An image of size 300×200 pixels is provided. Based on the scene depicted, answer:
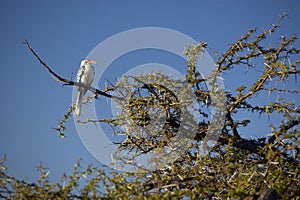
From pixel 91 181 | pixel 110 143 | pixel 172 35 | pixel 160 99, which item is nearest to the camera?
pixel 91 181

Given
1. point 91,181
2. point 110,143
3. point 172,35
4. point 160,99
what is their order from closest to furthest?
point 91,181, point 160,99, point 110,143, point 172,35

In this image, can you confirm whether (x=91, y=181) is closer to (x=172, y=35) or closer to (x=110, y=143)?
(x=110, y=143)

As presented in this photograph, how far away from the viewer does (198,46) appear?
3873 mm

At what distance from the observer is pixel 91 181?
223 cm

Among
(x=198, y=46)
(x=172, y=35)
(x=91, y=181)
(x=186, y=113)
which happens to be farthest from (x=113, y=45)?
(x=91, y=181)

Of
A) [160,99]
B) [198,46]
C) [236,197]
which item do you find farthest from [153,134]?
[236,197]

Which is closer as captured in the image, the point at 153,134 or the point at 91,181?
the point at 91,181

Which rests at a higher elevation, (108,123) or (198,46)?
(198,46)

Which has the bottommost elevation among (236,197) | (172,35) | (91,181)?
(236,197)

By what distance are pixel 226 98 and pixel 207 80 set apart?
0.90ft

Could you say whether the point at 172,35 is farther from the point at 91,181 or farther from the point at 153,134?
the point at 91,181

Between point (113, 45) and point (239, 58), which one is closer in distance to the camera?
point (239, 58)

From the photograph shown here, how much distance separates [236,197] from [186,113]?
1383 millimetres

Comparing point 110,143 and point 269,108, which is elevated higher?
point 110,143
